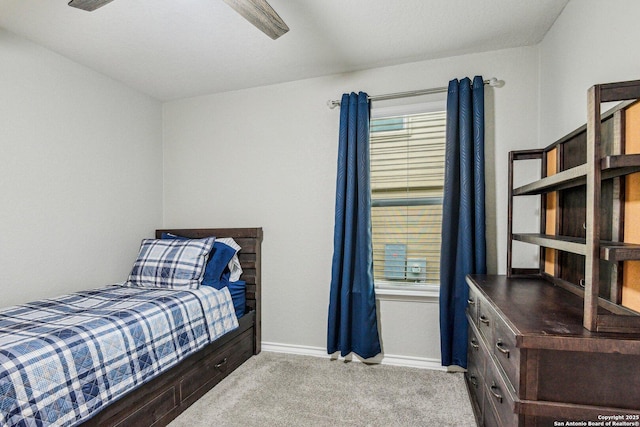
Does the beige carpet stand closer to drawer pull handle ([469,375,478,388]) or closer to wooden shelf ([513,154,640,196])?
drawer pull handle ([469,375,478,388])

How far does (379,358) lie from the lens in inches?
107

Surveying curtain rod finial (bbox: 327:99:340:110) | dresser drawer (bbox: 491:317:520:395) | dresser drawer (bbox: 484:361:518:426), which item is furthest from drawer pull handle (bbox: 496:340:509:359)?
curtain rod finial (bbox: 327:99:340:110)

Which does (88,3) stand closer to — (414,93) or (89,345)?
(89,345)

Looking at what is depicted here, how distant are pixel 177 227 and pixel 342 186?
1848 mm

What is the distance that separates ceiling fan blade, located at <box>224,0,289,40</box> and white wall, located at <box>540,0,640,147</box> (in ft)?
4.96

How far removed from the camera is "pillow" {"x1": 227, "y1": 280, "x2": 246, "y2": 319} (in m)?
2.76

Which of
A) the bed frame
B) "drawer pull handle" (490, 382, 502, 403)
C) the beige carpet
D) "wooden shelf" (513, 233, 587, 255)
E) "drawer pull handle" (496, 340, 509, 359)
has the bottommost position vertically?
the beige carpet

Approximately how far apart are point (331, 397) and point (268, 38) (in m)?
2.49

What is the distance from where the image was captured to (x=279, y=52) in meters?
2.47

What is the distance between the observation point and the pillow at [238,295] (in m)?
2.76

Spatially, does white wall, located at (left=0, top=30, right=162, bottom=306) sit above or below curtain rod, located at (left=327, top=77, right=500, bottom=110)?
below

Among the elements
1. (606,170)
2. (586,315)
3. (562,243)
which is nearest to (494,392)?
(586,315)

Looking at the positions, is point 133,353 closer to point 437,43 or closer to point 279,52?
A: point 279,52

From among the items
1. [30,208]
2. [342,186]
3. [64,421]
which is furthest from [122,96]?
[64,421]
